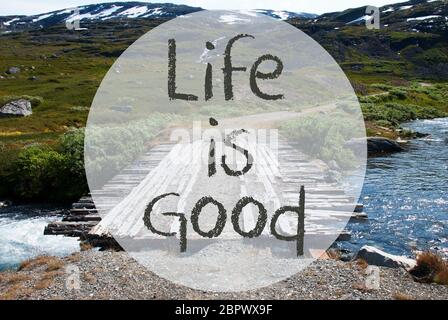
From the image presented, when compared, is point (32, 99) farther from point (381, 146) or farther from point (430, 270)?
point (430, 270)

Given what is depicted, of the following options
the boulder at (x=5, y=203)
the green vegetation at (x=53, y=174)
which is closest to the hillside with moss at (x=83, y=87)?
the green vegetation at (x=53, y=174)

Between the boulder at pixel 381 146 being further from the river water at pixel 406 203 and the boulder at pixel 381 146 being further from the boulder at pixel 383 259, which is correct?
the boulder at pixel 383 259

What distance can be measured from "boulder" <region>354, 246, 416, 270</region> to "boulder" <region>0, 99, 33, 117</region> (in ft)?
177

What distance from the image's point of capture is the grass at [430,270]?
13.1m

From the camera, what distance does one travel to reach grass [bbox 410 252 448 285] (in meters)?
13.1

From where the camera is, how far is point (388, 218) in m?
21.8

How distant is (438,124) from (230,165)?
44872 millimetres

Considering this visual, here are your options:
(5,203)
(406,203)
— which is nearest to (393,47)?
(406,203)

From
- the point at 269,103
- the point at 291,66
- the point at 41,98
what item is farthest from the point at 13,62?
the point at 269,103

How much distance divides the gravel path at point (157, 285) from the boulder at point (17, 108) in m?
50.4

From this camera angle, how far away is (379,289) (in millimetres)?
12055

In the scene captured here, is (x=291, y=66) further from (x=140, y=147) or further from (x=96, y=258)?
(x=96, y=258)

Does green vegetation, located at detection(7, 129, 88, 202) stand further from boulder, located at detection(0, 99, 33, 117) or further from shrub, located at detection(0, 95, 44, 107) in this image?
shrub, located at detection(0, 95, 44, 107)

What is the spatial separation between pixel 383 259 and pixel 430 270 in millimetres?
1320
